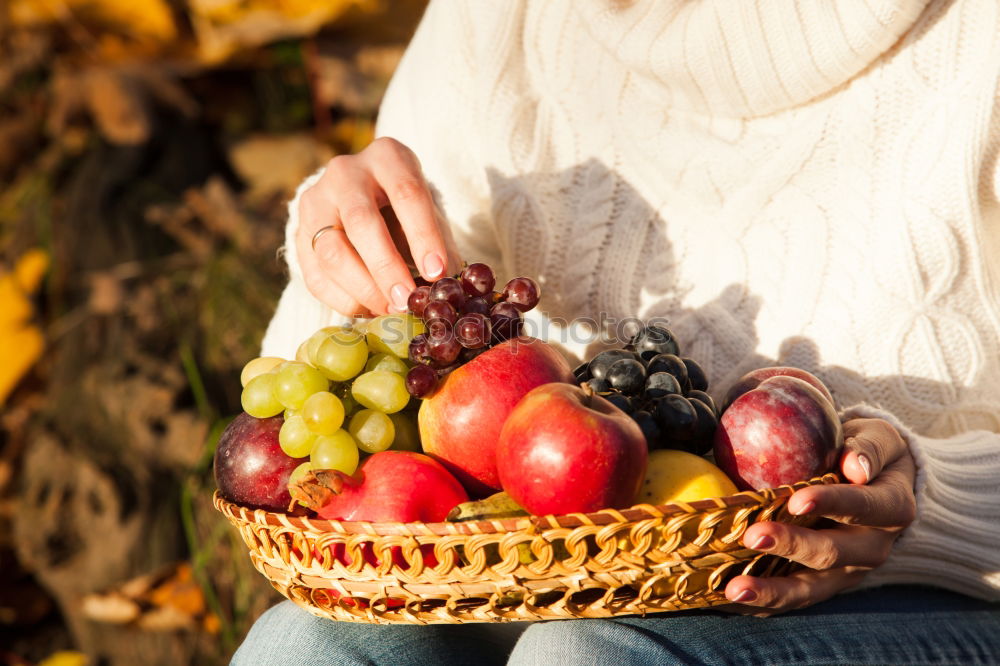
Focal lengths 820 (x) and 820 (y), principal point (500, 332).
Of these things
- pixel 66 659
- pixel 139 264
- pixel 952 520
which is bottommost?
pixel 66 659

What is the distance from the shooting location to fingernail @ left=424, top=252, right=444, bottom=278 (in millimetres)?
953

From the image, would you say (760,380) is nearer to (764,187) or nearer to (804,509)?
(804,509)

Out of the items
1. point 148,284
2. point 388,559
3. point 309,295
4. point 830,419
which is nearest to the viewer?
point 388,559

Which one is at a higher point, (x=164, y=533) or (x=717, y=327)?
(x=717, y=327)

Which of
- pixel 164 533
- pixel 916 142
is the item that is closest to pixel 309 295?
pixel 916 142

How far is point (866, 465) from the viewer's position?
32.9 inches

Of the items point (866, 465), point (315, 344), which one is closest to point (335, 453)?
point (315, 344)

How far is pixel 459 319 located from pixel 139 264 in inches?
74.2

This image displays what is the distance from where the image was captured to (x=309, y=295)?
1242 mm

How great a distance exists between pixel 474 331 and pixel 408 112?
64cm

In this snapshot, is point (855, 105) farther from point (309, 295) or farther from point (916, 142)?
point (309, 295)

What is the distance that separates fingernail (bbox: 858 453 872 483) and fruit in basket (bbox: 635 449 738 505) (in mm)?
129

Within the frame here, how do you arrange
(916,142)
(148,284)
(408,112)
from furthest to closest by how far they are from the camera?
(148,284) → (408,112) → (916,142)

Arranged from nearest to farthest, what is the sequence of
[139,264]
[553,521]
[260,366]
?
[553,521] < [260,366] < [139,264]
